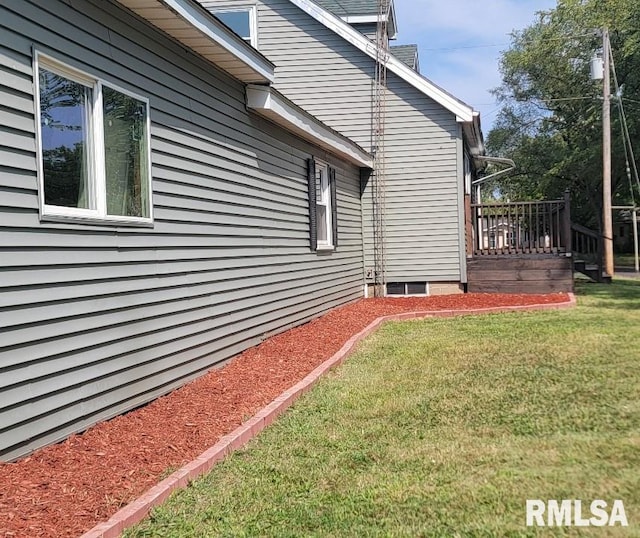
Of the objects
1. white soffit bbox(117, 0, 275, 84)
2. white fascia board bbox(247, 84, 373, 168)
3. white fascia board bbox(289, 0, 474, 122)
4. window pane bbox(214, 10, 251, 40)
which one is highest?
window pane bbox(214, 10, 251, 40)

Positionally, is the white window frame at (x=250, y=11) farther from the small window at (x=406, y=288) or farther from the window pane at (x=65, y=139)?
the window pane at (x=65, y=139)

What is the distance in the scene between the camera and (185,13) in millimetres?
5254

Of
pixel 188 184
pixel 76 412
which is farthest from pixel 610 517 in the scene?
pixel 188 184

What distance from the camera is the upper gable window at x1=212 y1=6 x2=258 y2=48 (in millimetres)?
13148

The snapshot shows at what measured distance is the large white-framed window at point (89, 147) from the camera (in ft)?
13.3

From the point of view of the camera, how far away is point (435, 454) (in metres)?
3.85

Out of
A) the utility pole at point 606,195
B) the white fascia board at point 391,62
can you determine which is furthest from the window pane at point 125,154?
the utility pole at point 606,195

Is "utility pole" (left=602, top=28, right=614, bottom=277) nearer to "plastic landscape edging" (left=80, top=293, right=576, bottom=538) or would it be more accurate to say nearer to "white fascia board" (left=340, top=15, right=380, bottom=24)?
"white fascia board" (left=340, top=15, right=380, bottom=24)

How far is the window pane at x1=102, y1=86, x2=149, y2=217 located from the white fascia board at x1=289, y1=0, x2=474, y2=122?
857cm

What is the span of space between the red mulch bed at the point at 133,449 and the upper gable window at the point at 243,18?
846 cm

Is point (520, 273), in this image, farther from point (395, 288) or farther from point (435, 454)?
point (435, 454)

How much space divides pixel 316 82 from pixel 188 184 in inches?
318

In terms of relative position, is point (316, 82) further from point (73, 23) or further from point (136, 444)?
point (136, 444)

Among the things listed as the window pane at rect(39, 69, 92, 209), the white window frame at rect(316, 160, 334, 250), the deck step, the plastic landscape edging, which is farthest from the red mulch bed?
the deck step
